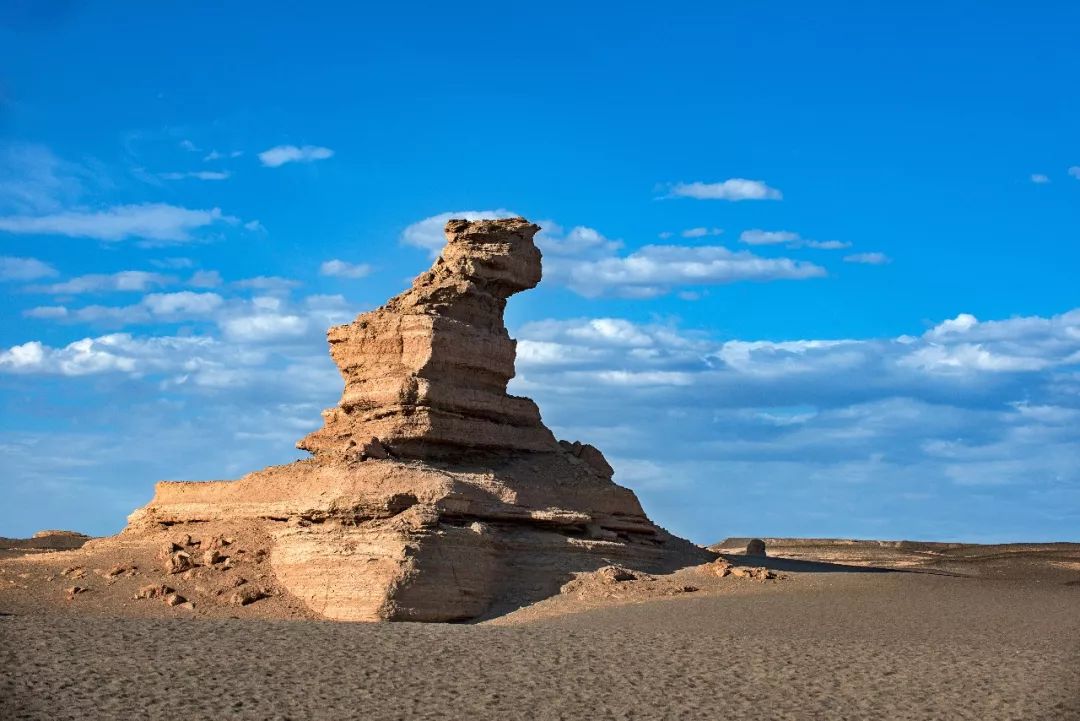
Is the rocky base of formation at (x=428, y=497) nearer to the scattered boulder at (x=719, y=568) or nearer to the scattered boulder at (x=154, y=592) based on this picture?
the scattered boulder at (x=154, y=592)

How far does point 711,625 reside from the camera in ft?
65.1

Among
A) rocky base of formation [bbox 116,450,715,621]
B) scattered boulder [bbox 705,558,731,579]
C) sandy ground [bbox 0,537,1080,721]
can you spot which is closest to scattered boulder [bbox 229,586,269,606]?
rocky base of formation [bbox 116,450,715,621]

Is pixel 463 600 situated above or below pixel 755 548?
below

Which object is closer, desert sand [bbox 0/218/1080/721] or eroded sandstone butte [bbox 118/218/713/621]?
desert sand [bbox 0/218/1080/721]

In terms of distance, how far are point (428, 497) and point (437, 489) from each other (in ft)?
0.79

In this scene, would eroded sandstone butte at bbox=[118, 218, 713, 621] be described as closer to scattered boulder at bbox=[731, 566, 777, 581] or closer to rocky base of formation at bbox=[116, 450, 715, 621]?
rocky base of formation at bbox=[116, 450, 715, 621]

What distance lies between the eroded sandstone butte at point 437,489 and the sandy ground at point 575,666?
2075mm

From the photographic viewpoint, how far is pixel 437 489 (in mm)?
23500

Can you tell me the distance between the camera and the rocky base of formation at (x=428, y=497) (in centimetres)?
2258

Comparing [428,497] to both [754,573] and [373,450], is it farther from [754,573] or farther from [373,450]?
[754,573]

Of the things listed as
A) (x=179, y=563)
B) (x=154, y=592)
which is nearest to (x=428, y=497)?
(x=179, y=563)

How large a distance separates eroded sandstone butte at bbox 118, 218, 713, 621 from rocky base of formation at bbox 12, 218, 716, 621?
35 millimetres

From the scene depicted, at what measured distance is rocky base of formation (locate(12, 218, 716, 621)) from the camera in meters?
22.6

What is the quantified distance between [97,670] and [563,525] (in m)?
11.9
